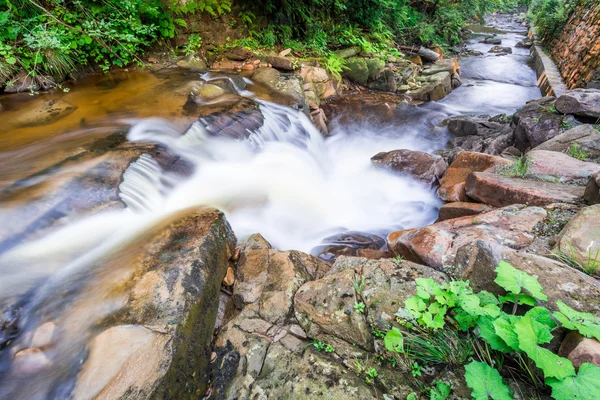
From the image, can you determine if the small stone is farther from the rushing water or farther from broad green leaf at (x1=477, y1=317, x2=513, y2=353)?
broad green leaf at (x1=477, y1=317, x2=513, y2=353)

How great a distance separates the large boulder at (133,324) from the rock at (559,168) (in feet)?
13.3

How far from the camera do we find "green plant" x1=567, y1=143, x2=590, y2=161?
4129 mm

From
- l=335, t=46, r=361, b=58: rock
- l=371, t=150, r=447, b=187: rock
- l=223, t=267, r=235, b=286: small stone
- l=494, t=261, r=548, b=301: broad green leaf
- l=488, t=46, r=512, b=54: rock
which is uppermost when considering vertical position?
l=494, t=261, r=548, b=301: broad green leaf

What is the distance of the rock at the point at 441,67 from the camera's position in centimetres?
1077

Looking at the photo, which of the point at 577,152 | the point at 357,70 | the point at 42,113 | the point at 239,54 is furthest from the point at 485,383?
the point at 357,70

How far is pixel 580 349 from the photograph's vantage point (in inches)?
55.4

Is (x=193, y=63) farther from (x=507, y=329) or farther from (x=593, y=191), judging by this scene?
(x=507, y=329)

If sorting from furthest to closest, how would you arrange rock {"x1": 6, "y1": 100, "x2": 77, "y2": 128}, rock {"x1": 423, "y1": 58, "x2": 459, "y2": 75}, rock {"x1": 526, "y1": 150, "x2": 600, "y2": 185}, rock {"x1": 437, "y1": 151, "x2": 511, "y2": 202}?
rock {"x1": 423, "y1": 58, "x2": 459, "y2": 75}, rock {"x1": 6, "y1": 100, "x2": 77, "y2": 128}, rock {"x1": 437, "y1": 151, "x2": 511, "y2": 202}, rock {"x1": 526, "y1": 150, "x2": 600, "y2": 185}

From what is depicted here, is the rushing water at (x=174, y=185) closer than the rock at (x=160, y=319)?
No

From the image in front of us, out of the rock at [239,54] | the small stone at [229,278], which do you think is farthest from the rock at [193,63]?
the small stone at [229,278]

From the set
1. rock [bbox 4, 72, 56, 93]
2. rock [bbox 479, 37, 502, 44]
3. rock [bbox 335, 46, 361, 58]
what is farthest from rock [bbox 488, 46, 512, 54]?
rock [bbox 4, 72, 56, 93]

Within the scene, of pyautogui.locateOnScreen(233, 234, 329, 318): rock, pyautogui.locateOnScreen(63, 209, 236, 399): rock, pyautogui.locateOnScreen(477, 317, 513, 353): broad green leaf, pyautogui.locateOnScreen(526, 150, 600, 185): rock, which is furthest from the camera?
pyautogui.locateOnScreen(526, 150, 600, 185): rock

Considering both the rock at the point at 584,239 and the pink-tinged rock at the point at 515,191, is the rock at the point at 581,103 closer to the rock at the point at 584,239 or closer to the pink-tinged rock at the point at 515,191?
the pink-tinged rock at the point at 515,191

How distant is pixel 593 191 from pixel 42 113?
297 inches
